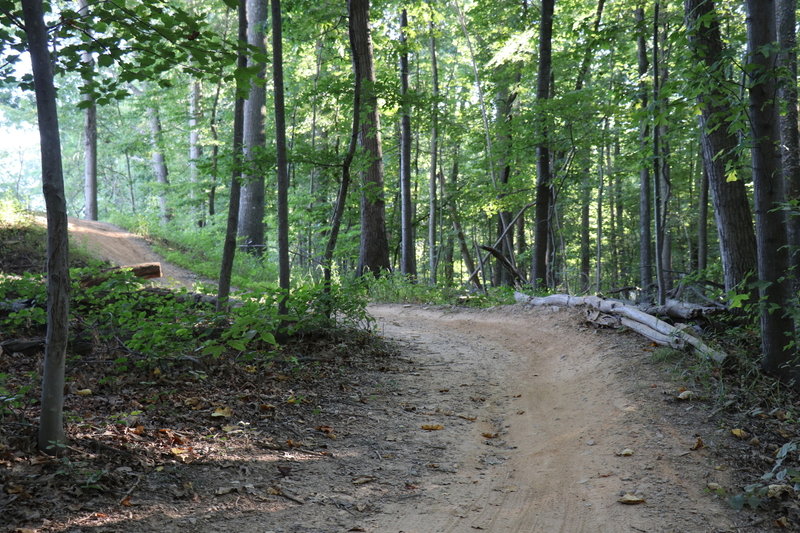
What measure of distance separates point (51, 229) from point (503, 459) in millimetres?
3861

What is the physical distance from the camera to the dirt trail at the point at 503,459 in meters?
3.46

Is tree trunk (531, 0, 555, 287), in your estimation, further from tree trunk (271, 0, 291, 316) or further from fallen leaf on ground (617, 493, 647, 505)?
fallen leaf on ground (617, 493, 647, 505)

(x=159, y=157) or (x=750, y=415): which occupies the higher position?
(x=159, y=157)

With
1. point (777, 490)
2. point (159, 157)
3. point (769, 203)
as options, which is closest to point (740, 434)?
point (777, 490)

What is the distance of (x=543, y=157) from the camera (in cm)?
1279

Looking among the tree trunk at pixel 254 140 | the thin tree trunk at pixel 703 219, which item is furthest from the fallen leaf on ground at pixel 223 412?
the thin tree trunk at pixel 703 219

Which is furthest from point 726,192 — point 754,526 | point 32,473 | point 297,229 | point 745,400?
point 297,229

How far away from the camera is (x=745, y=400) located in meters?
5.25

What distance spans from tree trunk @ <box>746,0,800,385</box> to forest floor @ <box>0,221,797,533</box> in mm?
1219

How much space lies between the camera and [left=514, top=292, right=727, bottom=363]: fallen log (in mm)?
6336

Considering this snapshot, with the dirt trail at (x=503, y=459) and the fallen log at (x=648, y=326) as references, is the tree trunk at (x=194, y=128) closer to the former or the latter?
the fallen log at (x=648, y=326)

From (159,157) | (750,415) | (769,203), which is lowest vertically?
(750,415)

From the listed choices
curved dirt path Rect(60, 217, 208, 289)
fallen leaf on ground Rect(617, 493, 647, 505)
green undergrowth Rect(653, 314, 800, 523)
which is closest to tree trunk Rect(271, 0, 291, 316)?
fallen leaf on ground Rect(617, 493, 647, 505)

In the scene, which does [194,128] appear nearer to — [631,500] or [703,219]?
[703,219]
